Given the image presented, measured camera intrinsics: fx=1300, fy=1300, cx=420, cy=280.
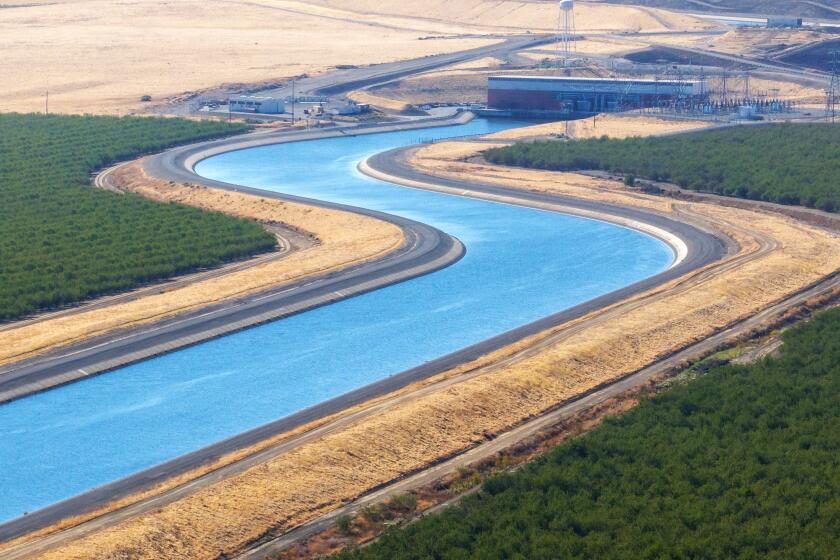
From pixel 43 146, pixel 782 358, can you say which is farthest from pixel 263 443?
pixel 43 146

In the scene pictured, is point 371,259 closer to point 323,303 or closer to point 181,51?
point 323,303

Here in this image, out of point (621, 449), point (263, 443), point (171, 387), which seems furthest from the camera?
point (171, 387)

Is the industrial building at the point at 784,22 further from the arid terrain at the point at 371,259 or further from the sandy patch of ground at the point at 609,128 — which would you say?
the sandy patch of ground at the point at 609,128

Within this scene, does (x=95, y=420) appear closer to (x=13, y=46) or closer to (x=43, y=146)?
(x=43, y=146)

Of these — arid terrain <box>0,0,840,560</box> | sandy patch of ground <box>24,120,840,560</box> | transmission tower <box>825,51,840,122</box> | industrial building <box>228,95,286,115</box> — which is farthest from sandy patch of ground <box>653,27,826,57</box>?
sandy patch of ground <box>24,120,840,560</box>

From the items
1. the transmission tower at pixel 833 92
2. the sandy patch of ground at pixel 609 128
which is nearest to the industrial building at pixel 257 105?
the sandy patch of ground at pixel 609 128

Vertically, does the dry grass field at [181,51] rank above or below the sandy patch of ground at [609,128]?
above
